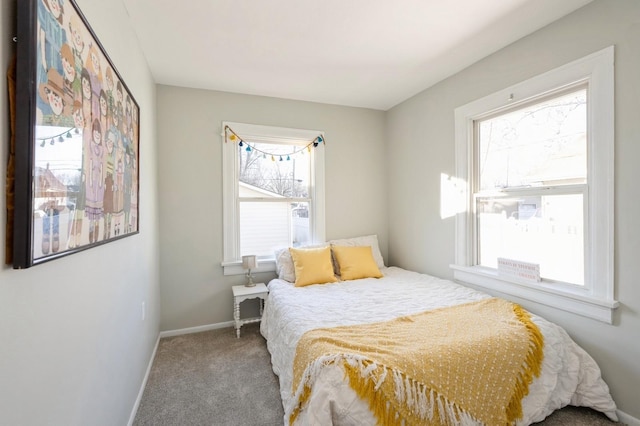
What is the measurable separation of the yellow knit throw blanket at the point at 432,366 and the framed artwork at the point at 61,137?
1193mm

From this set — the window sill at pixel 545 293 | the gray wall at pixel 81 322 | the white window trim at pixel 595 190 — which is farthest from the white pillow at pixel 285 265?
the white window trim at pixel 595 190

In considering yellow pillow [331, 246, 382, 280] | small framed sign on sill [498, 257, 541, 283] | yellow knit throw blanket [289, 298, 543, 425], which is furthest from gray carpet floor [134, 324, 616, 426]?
yellow pillow [331, 246, 382, 280]

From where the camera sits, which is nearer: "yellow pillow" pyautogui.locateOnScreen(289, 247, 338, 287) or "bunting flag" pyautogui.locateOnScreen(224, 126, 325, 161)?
→ "yellow pillow" pyautogui.locateOnScreen(289, 247, 338, 287)

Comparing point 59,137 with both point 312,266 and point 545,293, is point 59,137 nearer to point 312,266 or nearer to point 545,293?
point 312,266

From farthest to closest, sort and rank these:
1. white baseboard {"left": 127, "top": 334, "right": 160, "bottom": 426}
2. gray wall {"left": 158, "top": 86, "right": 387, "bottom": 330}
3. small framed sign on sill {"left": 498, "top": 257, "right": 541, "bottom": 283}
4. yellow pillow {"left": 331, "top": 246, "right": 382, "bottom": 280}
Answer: yellow pillow {"left": 331, "top": 246, "right": 382, "bottom": 280} → gray wall {"left": 158, "top": 86, "right": 387, "bottom": 330} → small framed sign on sill {"left": 498, "top": 257, "right": 541, "bottom": 283} → white baseboard {"left": 127, "top": 334, "right": 160, "bottom": 426}

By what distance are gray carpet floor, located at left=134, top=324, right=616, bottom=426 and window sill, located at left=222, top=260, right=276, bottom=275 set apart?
671 millimetres

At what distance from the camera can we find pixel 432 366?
1452mm

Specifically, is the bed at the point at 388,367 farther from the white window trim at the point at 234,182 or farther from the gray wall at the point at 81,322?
the gray wall at the point at 81,322

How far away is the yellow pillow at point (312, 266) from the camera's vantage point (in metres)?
2.91

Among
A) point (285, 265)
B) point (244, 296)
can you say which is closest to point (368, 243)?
point (285, 265)

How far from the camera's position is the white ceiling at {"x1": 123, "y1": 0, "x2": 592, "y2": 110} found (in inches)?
73.5

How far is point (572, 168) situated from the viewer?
203 cm

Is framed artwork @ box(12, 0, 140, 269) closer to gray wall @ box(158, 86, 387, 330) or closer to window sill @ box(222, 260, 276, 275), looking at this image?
gray wall @ box(158, 86, 387, 330)

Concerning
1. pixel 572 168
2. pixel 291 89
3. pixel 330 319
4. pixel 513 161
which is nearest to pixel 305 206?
pixel 291 89
